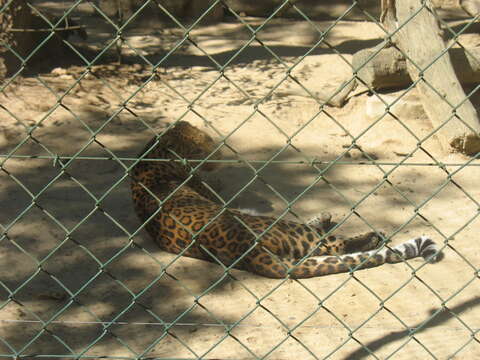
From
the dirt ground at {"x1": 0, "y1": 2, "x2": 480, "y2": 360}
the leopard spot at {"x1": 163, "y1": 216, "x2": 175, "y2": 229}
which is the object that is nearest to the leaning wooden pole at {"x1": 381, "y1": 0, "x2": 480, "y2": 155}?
the dirt ground at {"x1": 0, "y1": 2, "x2": 480, "y2": 360}

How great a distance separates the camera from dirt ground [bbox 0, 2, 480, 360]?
3.62 m

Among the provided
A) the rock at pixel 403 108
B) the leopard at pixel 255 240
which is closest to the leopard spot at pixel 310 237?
the leopard at pixel 255 240

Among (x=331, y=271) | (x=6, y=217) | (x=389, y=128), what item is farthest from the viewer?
(x=389, y=128)

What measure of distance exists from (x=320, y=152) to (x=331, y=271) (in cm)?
206

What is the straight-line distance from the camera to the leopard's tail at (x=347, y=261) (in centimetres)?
464

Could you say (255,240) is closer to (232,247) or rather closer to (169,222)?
(232,247)

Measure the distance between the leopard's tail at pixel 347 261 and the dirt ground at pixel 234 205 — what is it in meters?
0.06

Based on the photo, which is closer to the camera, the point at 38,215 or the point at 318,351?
the point at 318,351

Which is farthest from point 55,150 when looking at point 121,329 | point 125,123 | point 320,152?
point 121,329

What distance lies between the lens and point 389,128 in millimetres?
6805

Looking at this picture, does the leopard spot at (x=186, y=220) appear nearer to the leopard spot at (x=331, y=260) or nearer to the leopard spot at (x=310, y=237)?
the leopard spot at (x=310, y=237)

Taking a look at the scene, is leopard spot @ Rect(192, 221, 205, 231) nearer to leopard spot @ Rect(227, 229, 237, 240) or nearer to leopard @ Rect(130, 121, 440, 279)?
leopard @ Rect(130, 121, 440, 279)

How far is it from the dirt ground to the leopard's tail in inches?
2.3

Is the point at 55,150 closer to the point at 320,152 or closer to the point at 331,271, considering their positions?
the point at 320,152
